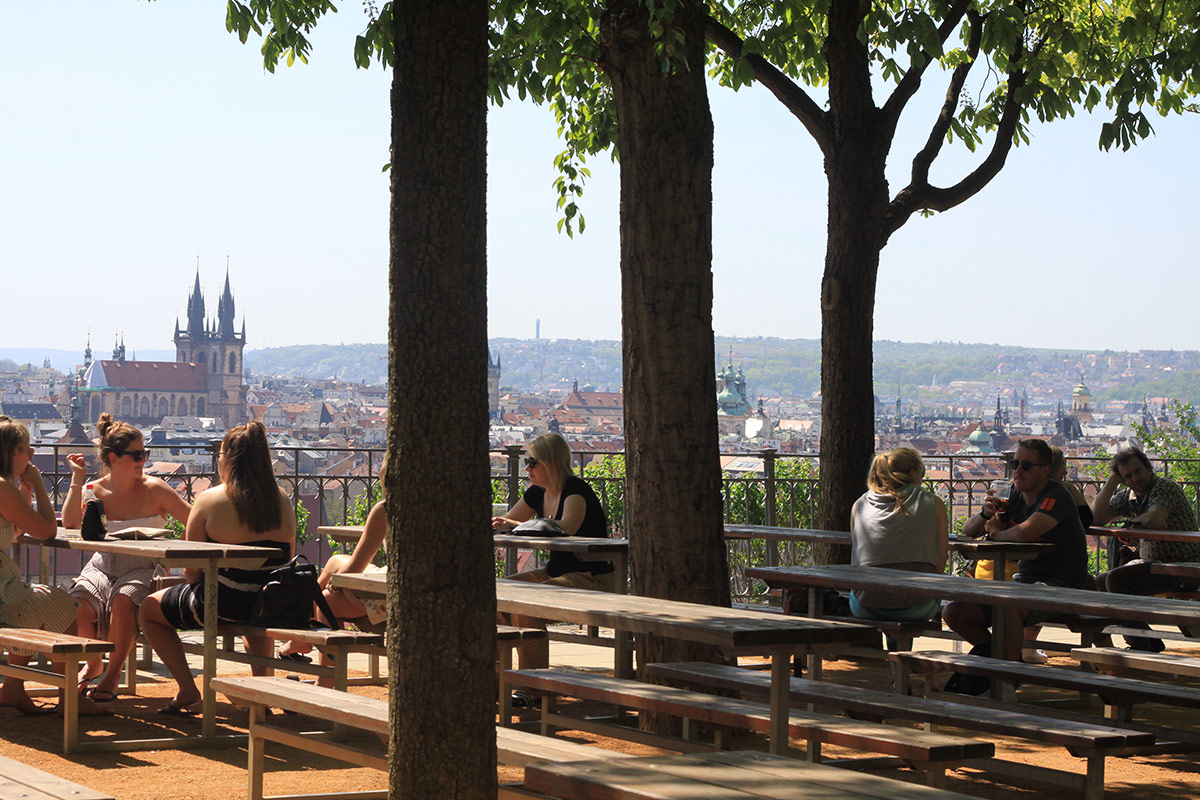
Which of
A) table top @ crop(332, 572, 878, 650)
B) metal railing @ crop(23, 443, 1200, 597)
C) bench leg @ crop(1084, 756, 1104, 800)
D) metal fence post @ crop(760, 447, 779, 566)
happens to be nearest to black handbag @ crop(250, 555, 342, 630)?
table top @ crop(332, 572, 878, 650)

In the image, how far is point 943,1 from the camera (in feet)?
24.1

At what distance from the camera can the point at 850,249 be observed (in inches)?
316

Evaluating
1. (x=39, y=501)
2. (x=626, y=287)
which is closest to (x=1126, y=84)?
(x=626, y=287)

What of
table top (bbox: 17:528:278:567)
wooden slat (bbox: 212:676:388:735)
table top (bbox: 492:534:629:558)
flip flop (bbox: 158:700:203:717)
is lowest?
flip flop (bbox: 158:700:203:717)

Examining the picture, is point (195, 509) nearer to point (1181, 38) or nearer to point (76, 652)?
point (76, 652)

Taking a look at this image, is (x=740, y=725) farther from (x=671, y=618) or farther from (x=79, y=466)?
(x=79, y=466)

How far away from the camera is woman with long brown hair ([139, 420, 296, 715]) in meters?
5.93

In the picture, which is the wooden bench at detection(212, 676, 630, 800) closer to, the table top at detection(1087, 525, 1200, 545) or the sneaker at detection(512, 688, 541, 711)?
the sneaker at detection(512, 688, 541, 711)

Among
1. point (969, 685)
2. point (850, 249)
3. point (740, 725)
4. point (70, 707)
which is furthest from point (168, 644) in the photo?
point (850, 249)

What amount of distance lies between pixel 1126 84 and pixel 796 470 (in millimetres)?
12160

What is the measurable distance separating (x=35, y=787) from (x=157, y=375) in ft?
601

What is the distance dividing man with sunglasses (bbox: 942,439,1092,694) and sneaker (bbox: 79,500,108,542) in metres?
3.95

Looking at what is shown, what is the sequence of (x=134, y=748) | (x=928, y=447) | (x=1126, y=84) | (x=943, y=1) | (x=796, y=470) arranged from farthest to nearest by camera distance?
(x=928, y=447) < (x=796, y=470) < (x=1126, y=84) < (x=943, y=1) < (x=134, y=748)

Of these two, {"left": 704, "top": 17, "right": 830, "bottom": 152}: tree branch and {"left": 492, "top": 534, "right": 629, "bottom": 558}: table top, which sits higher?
{"left": 704, "top": 17, "right": 830, "bottom": 152}: tree branch
